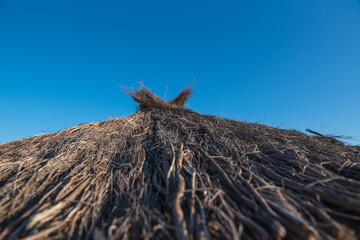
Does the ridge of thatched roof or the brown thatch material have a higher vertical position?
the ridge of thatched roof

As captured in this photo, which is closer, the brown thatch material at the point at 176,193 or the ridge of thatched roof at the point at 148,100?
the brown thatch material at the point at 176,193

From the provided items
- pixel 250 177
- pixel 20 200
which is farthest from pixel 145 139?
pixel 250 177

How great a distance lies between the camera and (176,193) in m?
1.20

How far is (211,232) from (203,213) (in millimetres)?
99

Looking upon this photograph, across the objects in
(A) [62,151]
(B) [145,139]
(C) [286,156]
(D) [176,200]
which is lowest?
(D) [176,200]

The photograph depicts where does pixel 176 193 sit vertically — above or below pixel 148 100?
below

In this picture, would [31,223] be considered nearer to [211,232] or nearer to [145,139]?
[211,232]

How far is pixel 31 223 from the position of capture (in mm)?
970

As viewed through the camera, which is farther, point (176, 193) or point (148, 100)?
point (148, 100)

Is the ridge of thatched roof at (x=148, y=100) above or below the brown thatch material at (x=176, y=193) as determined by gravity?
above

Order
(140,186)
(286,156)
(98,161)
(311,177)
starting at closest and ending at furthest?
(311,177) < (140,186) < (286,156) < (98,161)

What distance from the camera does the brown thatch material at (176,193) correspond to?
35.9 inches

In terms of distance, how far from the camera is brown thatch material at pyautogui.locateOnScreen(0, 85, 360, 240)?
0.91m

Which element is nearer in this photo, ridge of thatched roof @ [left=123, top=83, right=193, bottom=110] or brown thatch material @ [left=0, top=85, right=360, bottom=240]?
brown thatch material @ [left=0, top=85, right=360, bottom=240]
